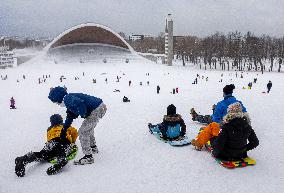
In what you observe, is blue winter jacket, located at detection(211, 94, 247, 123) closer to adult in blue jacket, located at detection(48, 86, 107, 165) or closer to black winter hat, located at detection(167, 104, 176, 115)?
black winter hat, located at detection(167, 104, 176, 115)

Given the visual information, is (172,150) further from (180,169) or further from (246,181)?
(246,181)

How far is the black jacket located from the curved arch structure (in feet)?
235

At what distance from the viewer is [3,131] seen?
347 inches

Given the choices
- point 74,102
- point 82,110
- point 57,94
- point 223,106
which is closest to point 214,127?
point 223,106

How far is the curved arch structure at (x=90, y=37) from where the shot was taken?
74.6 meters

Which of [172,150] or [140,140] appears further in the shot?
[140,140]

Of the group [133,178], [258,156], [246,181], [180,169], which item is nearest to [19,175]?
[133,178]

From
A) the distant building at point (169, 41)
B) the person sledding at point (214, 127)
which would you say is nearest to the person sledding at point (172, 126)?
the person sledding at point (214, 127)

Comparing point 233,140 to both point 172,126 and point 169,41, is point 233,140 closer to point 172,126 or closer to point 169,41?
point 172,126

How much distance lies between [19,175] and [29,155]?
15.9 inches

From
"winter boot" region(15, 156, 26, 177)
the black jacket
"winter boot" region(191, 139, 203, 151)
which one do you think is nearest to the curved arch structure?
"winter boot" region(191, 139, 203, 151)

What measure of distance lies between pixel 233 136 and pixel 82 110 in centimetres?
258

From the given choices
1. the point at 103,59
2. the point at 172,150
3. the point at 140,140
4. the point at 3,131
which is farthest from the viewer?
the point at 103,59

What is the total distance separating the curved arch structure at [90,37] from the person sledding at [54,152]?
2777 inches
